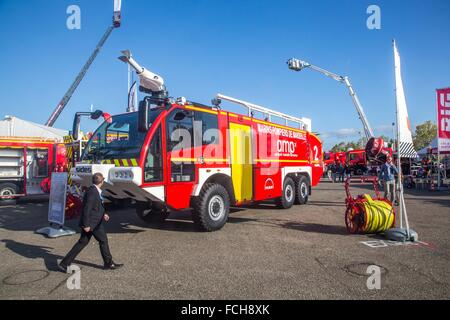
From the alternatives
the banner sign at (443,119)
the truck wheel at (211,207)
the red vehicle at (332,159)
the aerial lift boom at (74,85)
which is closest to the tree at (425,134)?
the red vehicle at (332,159)

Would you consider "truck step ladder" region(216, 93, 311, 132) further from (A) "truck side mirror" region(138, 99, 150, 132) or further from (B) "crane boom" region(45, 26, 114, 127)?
(B) "crane boom" region(45, 26, 114, 127)

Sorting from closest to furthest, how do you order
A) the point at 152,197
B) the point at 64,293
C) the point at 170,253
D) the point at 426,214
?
the point at 64,293, the point at 170,253, the point at 152,197, the point at 426,214

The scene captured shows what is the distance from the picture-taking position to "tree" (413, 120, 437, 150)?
66938 mm

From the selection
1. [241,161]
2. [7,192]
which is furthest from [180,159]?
[7,192]

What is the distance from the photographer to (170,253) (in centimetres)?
566

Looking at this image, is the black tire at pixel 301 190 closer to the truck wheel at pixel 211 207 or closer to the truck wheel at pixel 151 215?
the truck wheel at pixel 211 207

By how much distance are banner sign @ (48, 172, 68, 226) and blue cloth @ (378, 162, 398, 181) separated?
391 inches

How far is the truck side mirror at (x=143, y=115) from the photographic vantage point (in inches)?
227

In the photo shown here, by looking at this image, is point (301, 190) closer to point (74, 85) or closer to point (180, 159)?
point (180, 159)

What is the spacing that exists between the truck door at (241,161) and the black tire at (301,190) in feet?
11.1
